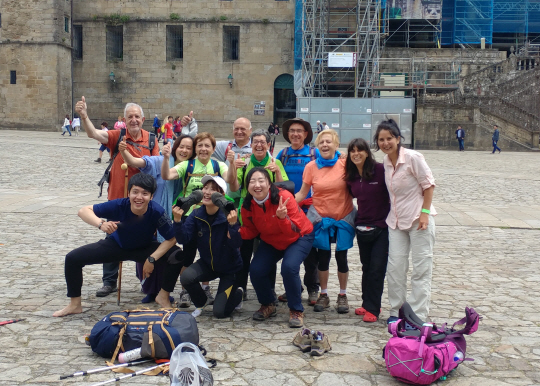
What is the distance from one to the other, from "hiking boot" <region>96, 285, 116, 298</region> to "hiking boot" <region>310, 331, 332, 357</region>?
2.51m

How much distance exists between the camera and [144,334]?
4648mm

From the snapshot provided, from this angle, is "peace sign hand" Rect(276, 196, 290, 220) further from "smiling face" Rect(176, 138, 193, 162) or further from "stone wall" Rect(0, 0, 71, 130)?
"stone wall" Rect(0, 0, 71, 130)

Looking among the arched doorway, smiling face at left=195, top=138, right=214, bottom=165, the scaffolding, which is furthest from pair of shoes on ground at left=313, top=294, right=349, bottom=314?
the arched doorway

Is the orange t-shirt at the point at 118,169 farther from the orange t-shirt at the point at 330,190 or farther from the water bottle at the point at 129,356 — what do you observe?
the water bottle at the point at 129,356

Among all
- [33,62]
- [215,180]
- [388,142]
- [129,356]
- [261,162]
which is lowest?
[129,356]

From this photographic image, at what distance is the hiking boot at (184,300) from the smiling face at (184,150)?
1324 millimetres

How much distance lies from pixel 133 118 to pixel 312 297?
250cm

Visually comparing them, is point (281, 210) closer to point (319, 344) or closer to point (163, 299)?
point (319, 344)

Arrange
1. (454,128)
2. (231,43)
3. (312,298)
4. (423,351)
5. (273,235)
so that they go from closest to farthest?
(423,351)
(273,235)
(312,298)
(454,128)
(231,43)

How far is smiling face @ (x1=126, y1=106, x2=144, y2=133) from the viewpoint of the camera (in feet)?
21.1

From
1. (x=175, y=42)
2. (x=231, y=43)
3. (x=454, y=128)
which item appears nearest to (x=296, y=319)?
(x=454, y=128)

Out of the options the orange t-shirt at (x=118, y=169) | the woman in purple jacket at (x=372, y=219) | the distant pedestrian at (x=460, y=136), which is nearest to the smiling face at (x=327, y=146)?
the woman in purple jacket at (x=372, y=219)

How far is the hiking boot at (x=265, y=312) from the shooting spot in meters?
5.77

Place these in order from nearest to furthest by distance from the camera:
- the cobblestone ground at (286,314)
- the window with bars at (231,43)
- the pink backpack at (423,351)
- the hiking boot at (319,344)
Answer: the pink backpack at (423,351) → the cobblestone ground at (286,314) → the hiking boot at (319,344) → the window with bars at (231,43)
